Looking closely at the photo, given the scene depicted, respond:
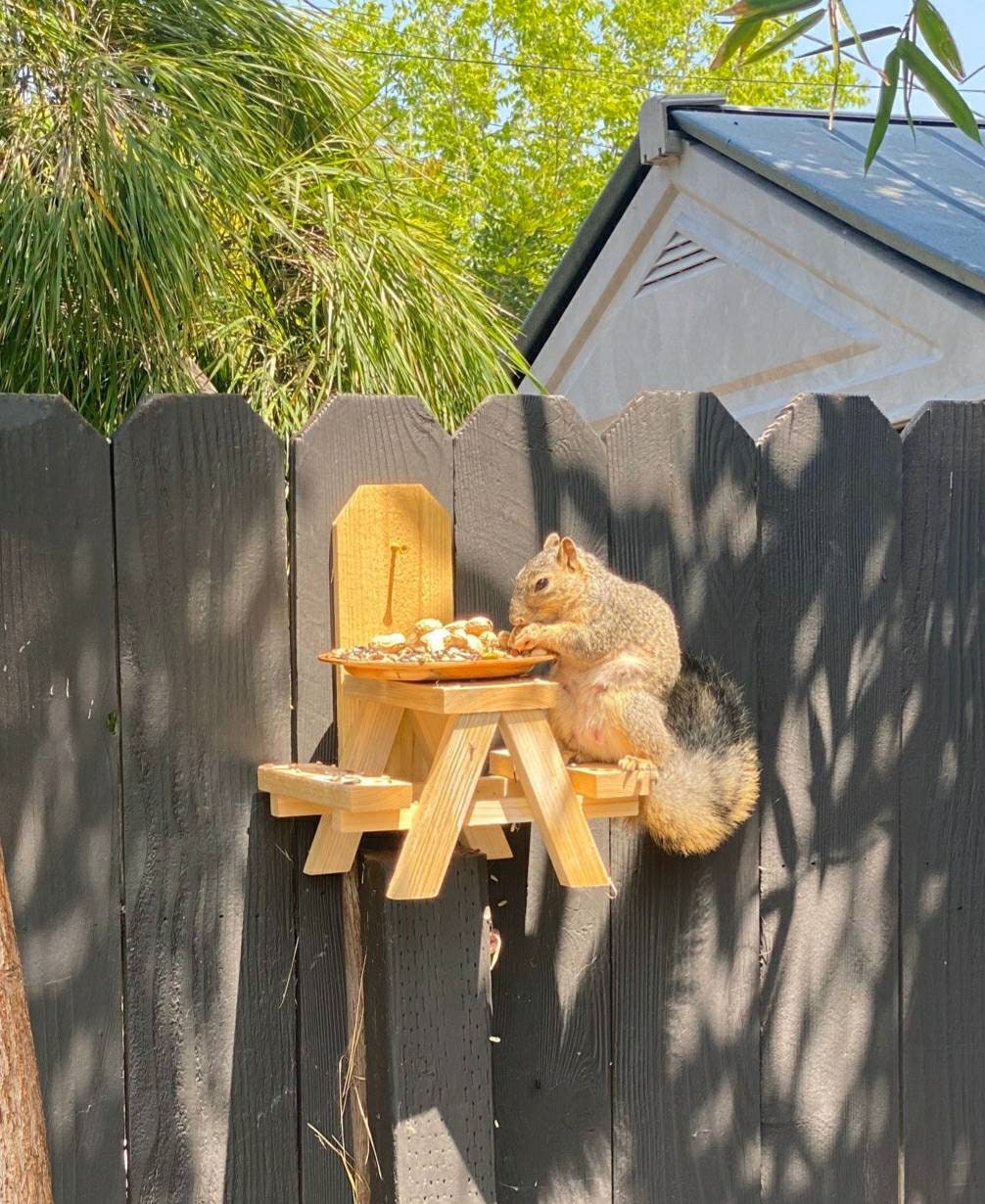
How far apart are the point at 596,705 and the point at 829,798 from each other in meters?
0.60

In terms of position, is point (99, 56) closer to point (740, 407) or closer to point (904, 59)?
point (904, 59)

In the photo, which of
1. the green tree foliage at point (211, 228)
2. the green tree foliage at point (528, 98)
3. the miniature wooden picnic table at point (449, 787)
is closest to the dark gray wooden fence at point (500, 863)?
the miniature wooden picnic table at point (449, 787)

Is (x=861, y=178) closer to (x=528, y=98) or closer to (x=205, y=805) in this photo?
(x=205, y=805)

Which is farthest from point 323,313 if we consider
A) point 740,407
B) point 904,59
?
point 740,407

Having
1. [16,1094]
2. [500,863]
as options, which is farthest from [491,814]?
[16,1094]

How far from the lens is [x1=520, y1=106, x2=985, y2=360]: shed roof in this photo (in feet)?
18.5

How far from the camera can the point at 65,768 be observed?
1935 mm

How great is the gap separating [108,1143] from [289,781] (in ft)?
1.88

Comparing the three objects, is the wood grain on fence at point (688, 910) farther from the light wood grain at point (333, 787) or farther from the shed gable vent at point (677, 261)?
the shed gable vent at point (677, 261)

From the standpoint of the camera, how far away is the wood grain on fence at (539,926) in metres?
2.17

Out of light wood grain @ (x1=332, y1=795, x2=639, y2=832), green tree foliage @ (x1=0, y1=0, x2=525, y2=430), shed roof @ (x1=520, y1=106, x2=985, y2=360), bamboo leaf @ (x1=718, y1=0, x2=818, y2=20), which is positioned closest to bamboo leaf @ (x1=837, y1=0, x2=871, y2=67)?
bamboo leaf @ (x1=718, y1=0, x2=818, y2=20)

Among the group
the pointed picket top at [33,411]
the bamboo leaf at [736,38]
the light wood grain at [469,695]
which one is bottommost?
the light wood grain at [469,695]

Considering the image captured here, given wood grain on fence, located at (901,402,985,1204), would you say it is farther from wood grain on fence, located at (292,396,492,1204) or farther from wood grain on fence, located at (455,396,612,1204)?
wood grain on fence, located at (292,396,492,1204)

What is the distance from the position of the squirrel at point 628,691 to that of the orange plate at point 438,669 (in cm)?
7
